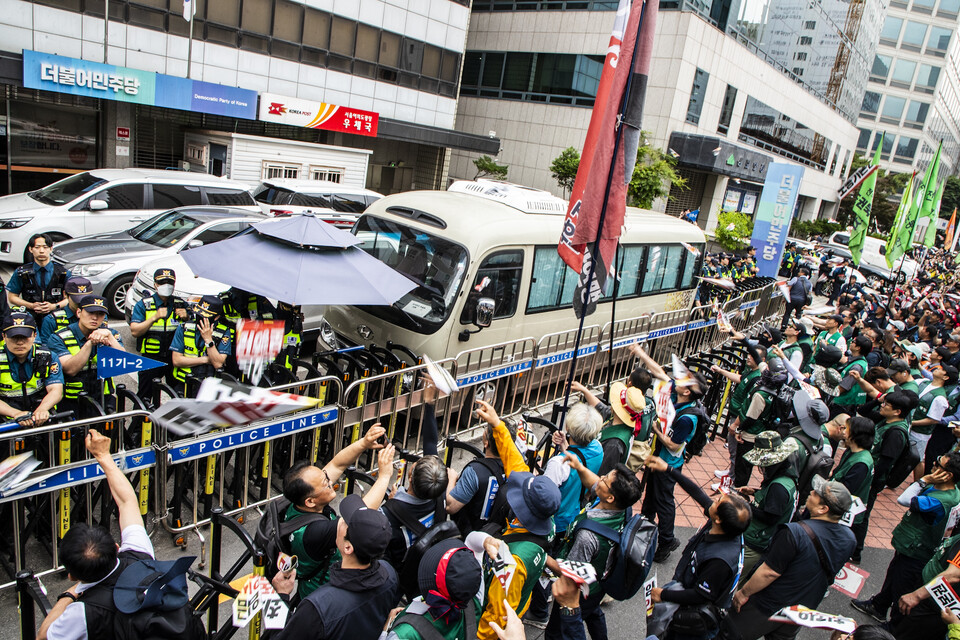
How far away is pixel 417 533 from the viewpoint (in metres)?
3.63

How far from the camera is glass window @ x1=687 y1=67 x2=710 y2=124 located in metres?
27.1

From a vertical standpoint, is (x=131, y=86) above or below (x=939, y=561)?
above

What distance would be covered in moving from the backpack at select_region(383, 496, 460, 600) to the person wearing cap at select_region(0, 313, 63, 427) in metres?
2.77

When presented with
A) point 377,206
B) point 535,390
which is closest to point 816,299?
point 535,390

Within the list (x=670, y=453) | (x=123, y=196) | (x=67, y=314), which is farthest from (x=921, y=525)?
(x=123, y=196)

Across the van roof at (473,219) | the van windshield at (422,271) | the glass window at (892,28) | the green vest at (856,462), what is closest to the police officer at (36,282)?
the van windshield at (422,271)

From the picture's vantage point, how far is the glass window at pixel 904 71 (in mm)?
69438

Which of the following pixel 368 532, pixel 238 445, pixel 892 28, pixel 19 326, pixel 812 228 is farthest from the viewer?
pixel 892 28

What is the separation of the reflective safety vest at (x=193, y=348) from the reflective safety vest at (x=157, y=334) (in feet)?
0.86

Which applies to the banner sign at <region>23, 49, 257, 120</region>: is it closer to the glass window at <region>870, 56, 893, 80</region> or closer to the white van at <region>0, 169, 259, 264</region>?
the white van at <region>0, 169, 259, 264</region>

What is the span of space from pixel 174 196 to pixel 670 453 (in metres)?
10.7

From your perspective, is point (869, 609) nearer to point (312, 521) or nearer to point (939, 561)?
point (939, 561)

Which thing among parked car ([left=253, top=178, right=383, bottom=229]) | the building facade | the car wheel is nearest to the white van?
parked car ([left=253, top=178, right=383, bottom=229])

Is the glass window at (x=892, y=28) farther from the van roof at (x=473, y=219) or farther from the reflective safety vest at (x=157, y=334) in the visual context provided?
the reflective safety vest at (x=157, y=334)
